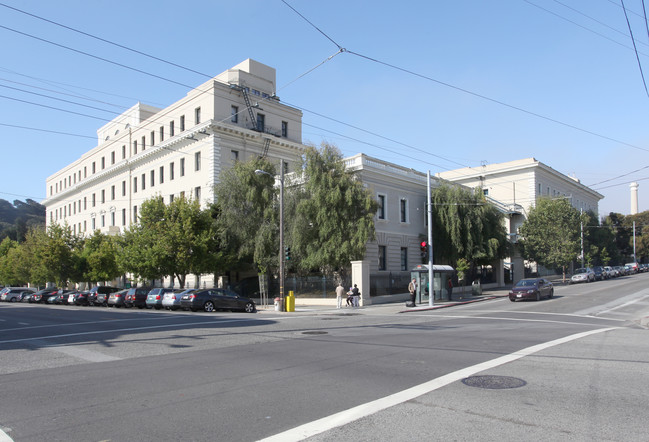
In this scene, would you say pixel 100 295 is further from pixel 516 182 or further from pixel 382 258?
pixel 516 182

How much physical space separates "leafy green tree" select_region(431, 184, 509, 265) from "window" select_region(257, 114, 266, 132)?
61.9 ft

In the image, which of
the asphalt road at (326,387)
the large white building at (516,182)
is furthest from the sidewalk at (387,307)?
the large white building at (516,182)

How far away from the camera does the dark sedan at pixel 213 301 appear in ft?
88.9

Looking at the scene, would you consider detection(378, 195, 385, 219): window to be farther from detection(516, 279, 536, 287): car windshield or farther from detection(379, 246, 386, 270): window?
detection(516, 279, 536, 287): car windshield

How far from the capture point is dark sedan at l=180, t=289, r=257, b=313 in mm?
27094

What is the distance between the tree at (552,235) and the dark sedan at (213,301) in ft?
111

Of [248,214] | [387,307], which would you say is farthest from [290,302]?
[248,214]

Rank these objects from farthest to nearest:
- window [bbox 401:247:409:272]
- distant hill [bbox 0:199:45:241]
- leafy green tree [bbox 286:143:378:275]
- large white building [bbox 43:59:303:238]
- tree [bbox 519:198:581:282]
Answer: distant hill [bbox 0:199:45:241] < tree [bbox 519:198:581:282] < large white building [bbox 43:59:303:238] < window [bbox 401:247:409:272] < leafy green tree [bbox 286:143:378:275]

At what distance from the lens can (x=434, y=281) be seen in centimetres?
3322

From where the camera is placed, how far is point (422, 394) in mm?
7105

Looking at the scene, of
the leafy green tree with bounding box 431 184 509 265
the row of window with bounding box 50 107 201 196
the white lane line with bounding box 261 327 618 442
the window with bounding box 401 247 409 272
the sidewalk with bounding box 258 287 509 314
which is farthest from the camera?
the row of window with bounding box 50 107 201 196

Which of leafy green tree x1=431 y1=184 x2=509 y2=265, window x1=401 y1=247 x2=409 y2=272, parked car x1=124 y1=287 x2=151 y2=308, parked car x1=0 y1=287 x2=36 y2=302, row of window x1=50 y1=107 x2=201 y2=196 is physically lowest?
parked car x1=0 y1=287 x2=36 y2=302

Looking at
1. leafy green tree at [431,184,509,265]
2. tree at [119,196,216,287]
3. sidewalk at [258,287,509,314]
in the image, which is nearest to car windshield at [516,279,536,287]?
sidewalk at [258,287,509,314]

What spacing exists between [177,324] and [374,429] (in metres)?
14.1
